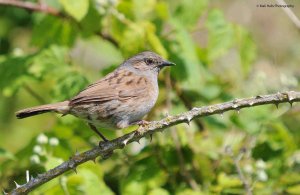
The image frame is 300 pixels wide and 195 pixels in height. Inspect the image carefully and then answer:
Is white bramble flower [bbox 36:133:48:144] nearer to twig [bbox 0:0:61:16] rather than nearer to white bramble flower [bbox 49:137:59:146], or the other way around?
white bramble flower [bbox 49:137:59:146]

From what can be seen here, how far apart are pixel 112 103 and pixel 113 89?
19cm

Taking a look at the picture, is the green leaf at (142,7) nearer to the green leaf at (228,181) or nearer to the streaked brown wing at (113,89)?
the streaked brown wing at (113,89)

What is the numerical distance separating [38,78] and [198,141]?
5.10 ft

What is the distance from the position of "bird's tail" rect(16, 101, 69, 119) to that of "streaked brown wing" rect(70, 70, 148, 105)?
72 mm

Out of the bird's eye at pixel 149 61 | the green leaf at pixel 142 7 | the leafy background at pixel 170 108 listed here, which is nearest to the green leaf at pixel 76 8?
the leafy background at pixel 170 108

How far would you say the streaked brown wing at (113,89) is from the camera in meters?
6.14

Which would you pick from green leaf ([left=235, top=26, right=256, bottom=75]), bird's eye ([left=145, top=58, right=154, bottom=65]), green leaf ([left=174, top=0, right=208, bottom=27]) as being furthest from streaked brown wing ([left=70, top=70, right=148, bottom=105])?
green leaf ([left=235, top=26, right=256, bottom=75])

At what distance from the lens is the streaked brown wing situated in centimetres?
614

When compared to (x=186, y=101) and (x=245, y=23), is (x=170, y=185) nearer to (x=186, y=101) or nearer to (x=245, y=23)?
(x=186, y=101)

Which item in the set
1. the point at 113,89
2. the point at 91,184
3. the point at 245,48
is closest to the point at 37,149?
the point at 91,184

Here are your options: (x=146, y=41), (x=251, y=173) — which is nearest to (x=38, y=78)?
(x=146, y=41)

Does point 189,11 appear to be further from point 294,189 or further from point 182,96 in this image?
point 294,189

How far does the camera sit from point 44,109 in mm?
5844

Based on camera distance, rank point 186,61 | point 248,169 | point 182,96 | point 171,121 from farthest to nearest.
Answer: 1. point 182,96
2. point 186,61
3. point 248,169
4. point 171,121
